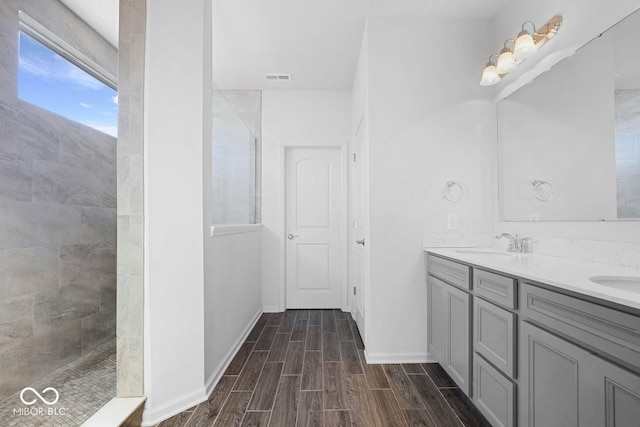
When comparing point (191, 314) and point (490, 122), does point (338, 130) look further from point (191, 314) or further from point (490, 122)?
point (191, 314)

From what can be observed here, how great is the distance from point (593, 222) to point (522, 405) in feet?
3.37

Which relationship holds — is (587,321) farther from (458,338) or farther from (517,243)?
(517,243)

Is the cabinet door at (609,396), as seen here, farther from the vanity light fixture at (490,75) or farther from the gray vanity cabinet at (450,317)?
the vanity light fixture at (490,75)

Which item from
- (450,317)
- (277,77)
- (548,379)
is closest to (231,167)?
(277,77)

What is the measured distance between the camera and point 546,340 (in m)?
1.26

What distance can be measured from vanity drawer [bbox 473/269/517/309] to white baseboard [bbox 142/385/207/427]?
5.56 ft

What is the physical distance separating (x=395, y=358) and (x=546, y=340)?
57.5 inches

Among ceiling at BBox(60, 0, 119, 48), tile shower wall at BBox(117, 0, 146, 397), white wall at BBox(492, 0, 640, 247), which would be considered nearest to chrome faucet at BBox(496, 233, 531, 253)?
white wall at BBox(492, 0, 640, 247)

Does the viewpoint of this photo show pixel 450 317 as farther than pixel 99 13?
No

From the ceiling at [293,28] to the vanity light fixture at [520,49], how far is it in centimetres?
50

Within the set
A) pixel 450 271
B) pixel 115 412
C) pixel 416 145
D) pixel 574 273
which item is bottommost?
pixel 115 412

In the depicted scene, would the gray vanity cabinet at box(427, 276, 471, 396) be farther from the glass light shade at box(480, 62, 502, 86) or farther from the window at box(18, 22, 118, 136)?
the window at box(18, 22, 118, 136)

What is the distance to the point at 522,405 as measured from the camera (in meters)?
1.40

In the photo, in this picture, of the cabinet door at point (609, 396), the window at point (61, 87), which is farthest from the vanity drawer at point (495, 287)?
the window at point (61, 87)
